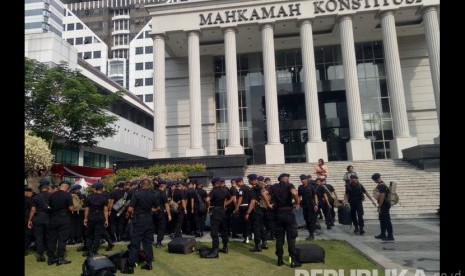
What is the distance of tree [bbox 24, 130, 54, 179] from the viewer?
1800 centimetres

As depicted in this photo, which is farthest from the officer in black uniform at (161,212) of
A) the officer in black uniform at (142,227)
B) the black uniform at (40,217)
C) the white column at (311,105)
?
the white column at (311,105)

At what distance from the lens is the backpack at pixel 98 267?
6523 mm

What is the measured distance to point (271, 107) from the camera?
26.2 m

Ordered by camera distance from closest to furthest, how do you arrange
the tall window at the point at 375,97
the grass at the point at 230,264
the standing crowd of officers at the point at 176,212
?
1. the grass at the point at 230,264
2. the standing crowd of officers at the point at 176,212
3. the tall window at the point at 375,97

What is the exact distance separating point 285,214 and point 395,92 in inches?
861

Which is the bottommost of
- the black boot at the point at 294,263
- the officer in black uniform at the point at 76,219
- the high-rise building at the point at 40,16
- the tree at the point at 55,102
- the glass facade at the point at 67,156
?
the black boot at the point at 294,263

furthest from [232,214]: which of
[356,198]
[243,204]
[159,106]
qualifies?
[159,106]

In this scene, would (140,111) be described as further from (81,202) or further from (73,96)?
(81,202)

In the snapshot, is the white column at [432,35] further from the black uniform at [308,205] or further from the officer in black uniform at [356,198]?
the black uniform at [308,205]

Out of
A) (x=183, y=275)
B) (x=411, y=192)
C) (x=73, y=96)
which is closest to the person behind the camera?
(x=183, y=275)

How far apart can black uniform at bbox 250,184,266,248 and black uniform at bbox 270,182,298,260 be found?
1.22 metres
